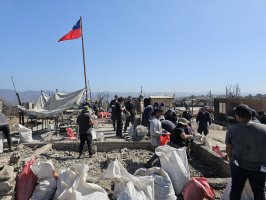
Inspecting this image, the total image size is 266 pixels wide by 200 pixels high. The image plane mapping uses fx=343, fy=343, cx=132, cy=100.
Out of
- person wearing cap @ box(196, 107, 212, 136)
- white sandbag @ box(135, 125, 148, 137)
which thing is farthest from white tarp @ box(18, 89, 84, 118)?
person wearing cap @ box(196, 107, 212, 136)

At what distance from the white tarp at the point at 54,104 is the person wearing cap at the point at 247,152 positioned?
10692 millimetres

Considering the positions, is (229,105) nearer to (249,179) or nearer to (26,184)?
(249,179)

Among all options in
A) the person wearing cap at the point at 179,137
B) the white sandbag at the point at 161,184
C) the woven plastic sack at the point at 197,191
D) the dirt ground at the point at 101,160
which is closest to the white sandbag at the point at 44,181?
the white sandbag at the point at 161,184

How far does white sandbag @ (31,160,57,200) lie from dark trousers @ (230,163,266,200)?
8.15ft

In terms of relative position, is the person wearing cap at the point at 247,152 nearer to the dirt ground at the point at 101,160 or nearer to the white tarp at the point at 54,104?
the dirt ground at the point at 101,160

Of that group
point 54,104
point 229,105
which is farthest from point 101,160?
point 229,105

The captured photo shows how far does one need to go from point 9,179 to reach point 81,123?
13.6 ft

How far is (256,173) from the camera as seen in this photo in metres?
4.20

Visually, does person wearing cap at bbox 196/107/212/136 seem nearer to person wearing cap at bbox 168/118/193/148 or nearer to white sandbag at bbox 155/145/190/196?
person wearing cap at bbox 168/118/193/148

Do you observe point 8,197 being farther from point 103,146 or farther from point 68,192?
point 103,146

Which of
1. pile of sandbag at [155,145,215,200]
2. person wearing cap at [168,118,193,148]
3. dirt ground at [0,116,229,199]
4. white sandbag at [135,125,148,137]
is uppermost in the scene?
person wearing cap at [168,118,193,148]

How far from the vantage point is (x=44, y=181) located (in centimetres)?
488

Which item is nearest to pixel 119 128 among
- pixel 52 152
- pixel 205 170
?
pixel 52 152

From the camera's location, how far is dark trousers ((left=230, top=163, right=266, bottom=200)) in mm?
4215
